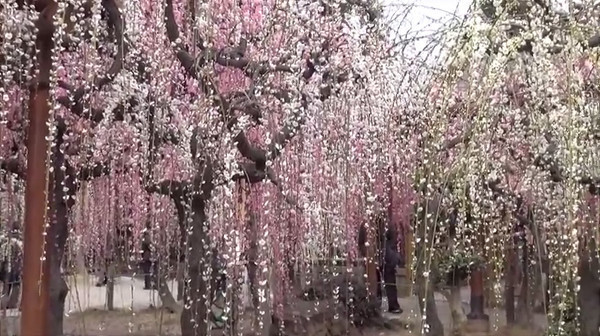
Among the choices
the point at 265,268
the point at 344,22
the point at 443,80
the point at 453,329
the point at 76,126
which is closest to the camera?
the point at 443,80

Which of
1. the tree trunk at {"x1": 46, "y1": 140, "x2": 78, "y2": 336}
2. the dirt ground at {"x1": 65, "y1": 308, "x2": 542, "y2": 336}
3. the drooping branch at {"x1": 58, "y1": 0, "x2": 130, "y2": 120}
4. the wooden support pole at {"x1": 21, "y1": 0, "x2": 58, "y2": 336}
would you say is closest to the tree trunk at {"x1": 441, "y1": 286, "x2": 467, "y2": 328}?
the dirt ground at {"x1": 65, "y1": 308, "x2": 542, "y2": 336}

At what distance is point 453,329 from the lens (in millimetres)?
7750

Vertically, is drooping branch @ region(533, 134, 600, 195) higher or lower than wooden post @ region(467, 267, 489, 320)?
higher

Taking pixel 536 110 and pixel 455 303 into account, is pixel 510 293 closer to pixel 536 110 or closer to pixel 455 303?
pixel 455 303

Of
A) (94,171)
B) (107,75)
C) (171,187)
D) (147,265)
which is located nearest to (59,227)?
(94,171)

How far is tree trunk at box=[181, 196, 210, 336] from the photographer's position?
4484 millimetres

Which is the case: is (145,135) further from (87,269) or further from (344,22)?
(87,269)

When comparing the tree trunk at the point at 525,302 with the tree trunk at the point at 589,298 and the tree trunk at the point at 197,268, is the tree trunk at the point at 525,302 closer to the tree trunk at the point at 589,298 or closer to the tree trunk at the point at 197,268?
the tree trunk at the point at 589,298

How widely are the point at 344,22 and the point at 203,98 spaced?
1468 millimetres

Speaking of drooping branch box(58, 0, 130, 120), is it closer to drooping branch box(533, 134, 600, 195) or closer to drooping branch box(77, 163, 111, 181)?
drooping branch box(77, 163, 111, 181)

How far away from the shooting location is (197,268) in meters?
4.59

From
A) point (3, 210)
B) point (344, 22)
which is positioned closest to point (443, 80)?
point (344, 22)

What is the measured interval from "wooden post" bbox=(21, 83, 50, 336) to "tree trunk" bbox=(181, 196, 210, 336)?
1.32 meters

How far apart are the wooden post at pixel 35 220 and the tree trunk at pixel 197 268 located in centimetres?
132
